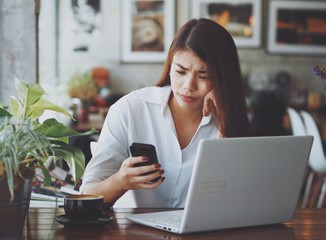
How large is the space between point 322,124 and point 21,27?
3804 mm

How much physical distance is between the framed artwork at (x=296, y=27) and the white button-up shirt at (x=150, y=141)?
5066mm


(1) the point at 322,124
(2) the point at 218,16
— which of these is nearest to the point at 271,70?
(2) the point at 218,16

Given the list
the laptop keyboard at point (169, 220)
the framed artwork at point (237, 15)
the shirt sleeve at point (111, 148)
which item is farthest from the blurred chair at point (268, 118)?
the laptop keyboard at point (169, 220)

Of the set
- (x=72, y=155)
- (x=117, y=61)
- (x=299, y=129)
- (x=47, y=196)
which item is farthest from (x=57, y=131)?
(x=117, y=61)

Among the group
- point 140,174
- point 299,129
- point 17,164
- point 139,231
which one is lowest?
point 299,129

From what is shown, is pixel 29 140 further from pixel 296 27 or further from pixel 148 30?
pixel 296 27

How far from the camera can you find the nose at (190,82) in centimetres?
230

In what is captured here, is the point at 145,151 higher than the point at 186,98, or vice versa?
the point at 186,98

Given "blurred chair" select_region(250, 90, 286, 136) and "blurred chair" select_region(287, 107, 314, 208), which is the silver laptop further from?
"blurred chair" select_region(250, 90, 286, 136)

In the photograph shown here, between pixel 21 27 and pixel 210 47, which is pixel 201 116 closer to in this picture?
pixel 210 47

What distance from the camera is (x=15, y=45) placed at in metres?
3.04

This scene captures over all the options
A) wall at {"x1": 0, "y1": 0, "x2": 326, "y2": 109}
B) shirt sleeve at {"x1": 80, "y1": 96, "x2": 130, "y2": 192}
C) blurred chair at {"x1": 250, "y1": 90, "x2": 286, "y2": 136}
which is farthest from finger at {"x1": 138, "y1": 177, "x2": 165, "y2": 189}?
wall at {"x1": 0, "y1": 0, "x2": 326, "y2": 109}

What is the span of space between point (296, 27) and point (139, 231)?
596 centimetres

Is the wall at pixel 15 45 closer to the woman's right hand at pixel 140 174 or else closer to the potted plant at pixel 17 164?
the woman's right hand at pixel 140 174
